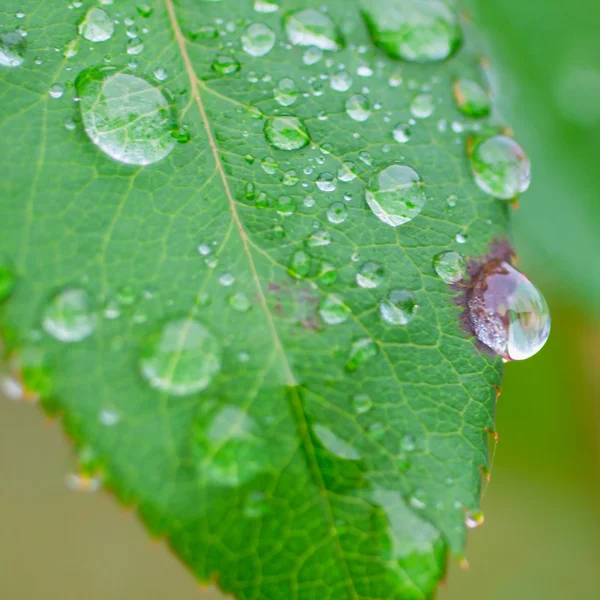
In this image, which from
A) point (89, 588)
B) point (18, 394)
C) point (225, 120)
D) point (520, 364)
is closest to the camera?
point (18, 394)

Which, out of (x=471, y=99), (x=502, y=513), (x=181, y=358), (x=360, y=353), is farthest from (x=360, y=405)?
(x=502, y=513)

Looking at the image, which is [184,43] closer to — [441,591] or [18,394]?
[18,394]

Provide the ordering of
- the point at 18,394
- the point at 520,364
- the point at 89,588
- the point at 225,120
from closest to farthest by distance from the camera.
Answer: the point at 18,394 → the point at 225,120 → the point at 520,364 → the point at 89,588

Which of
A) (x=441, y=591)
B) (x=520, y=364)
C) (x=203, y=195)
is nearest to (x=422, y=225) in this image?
(x=203, y=195)

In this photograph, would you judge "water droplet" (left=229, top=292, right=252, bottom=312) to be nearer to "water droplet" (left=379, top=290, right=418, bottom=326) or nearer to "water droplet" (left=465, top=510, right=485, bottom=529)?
"water droplet" (left=379, top=290, right=418, bottom=326)

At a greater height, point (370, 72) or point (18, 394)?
point (370, 72)

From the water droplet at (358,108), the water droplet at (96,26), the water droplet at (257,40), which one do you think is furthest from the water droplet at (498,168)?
the water droplet at (96,26)

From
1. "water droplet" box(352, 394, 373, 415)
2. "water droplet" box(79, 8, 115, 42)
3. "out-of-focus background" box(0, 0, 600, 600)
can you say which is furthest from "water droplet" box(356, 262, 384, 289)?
"out-of-focus background" box(0, 0, 600, 600)
